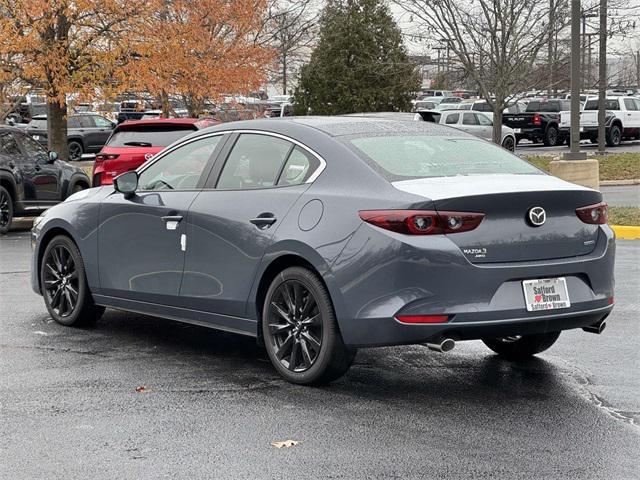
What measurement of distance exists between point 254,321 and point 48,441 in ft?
5.75

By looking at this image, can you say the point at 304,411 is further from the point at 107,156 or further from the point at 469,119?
the point at 469,119

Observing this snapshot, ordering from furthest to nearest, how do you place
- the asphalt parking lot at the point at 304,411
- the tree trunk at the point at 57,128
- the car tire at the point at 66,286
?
1. the tree trunk at the point at 57,128
2. the car tire at the point at 66,286
3. the asphalt parking lot at the point at 304,411

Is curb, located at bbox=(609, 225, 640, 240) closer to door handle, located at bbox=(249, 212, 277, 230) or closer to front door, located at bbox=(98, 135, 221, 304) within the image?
front door, located at bbox=(98, 135, 221, 304)

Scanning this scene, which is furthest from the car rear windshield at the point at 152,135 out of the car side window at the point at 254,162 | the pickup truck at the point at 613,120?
the pickup truck at the point at 613,120

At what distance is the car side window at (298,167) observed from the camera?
22.6 feet

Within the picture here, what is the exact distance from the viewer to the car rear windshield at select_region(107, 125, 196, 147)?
56.7 feet

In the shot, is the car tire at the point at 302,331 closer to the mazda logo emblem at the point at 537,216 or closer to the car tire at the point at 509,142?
the mazda logo emblem at the point at 537,216

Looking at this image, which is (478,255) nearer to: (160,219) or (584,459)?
(584,459)

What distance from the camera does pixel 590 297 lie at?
255 inches

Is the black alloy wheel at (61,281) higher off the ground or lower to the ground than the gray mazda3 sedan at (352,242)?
lower

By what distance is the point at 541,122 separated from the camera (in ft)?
139

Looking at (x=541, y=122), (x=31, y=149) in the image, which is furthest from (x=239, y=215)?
(x=541, y=122)

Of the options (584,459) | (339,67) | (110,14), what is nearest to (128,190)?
(584,459)

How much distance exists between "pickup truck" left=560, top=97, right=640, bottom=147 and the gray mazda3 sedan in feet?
113
